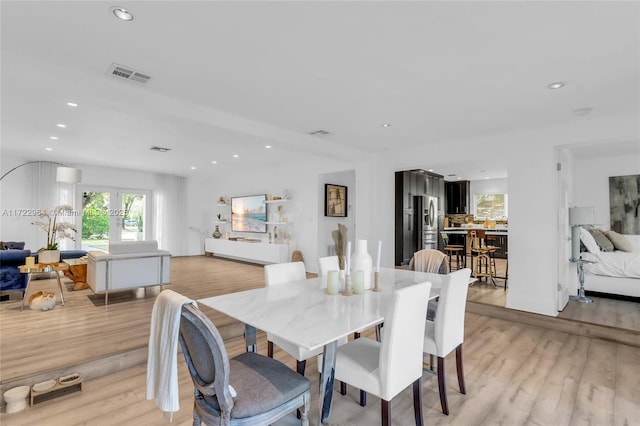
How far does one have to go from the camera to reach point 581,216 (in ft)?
15.1

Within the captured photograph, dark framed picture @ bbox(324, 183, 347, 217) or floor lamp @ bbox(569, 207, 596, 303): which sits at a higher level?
dark framed picture @ bbox(324, 183, 347, 217)

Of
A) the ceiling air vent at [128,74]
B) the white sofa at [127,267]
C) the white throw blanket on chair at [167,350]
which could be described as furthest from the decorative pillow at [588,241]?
the white sofa at [127,267]

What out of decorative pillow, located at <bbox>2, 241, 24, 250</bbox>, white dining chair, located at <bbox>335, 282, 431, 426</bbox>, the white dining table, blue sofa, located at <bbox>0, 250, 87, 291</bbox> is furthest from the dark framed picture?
decorative pillow, located at <bbox>2, 241, 24, 250</bbox>

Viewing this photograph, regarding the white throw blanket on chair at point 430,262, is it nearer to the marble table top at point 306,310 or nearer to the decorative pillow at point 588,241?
the marble table top at point 306,310

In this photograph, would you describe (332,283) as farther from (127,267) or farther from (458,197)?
(458,197)

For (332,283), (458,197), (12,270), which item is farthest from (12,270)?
(458,197)

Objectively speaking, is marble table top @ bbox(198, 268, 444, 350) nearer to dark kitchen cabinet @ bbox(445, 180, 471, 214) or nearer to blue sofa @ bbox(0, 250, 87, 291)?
blue sofa @ bbox(0, 250, 87, 291)

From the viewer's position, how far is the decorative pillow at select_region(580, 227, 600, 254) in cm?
484

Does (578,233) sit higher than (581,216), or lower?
lower

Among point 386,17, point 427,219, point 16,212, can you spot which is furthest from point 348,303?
point 16,212

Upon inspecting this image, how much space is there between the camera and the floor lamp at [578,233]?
14.9 ft

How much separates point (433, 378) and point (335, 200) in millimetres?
4753

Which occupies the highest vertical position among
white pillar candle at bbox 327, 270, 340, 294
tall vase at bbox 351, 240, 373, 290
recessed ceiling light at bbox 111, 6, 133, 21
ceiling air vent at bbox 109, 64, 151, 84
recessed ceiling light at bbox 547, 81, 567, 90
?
recessed ceiling light at bbox 111, 6, 133, 21

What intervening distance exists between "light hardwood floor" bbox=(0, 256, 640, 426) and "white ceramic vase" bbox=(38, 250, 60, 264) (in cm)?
62
